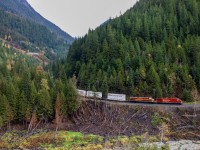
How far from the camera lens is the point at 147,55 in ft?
358

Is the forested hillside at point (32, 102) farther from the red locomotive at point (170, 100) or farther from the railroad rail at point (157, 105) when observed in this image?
the red locomotive at point (170, 100)

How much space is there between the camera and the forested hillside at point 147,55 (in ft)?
317

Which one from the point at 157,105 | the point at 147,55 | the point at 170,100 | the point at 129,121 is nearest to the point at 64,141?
the point at 129,121

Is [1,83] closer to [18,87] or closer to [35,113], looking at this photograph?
[18,87]

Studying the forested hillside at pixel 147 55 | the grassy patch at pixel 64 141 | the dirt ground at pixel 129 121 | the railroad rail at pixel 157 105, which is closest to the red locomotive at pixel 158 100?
the railroad rail at pixel 157 105

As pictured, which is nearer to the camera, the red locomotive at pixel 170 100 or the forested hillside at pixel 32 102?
the forested hillside at pixel 32 102

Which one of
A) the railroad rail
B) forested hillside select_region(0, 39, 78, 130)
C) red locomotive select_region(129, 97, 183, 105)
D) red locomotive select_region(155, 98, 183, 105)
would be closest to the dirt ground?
the railroad rail

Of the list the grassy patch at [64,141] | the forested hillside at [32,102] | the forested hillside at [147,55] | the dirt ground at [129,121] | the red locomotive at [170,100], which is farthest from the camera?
the forested hillside at [147,55]

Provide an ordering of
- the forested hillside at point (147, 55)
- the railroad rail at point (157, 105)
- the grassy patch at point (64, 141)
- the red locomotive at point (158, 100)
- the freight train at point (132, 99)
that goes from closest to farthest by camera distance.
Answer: the grassy patch at point (64, 141) → the railroad rail at point (157, 105) → the red locomotive at point (158, 100) → the freight train at point (132, 99) → the forested hillside at point (147, 55)

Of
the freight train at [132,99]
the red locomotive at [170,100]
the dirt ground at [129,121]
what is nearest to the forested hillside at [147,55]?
the freight train at [132,99]

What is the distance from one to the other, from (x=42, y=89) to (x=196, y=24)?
76.0 metres

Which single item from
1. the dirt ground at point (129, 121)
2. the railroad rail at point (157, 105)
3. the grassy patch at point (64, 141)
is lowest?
the grassy patch at point (64, 141)

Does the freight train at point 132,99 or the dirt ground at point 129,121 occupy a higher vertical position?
the freight train at point 132,99

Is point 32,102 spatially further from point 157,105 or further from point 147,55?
point 147,55
